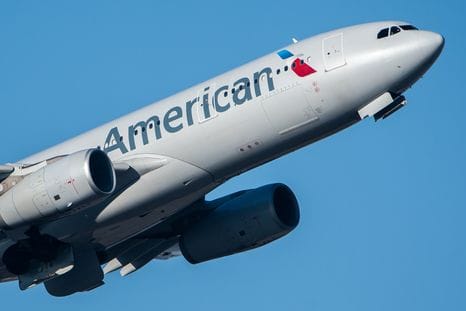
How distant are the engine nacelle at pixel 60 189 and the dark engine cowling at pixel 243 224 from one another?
760 cm

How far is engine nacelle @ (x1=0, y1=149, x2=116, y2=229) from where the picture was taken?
151ft

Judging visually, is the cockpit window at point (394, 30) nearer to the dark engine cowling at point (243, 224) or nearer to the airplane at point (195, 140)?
the airplane at point (195, 140)

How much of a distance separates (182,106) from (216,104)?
1.37 meters

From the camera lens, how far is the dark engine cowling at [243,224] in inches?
2079

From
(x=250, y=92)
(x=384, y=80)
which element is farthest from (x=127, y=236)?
(x=384, y=80)

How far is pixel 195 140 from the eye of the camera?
47.9m

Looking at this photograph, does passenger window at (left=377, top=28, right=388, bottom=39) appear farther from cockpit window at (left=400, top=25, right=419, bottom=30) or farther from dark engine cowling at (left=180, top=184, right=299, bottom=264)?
dark engine cowling at (left=180, top=184, right=299, bottom=264)

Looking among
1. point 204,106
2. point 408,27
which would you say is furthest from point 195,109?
point 408,27

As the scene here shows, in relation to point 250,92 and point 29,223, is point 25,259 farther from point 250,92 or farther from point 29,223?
point 250,92

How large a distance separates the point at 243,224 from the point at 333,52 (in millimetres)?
8656

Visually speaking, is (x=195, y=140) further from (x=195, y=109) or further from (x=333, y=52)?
(x=333, y=52)

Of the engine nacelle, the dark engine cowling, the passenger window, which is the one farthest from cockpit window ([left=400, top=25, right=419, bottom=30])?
the engine nacelle

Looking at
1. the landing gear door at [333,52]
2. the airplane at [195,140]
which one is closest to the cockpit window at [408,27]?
the airplane at [195,140]

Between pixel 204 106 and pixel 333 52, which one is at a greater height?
pixel 333 52
